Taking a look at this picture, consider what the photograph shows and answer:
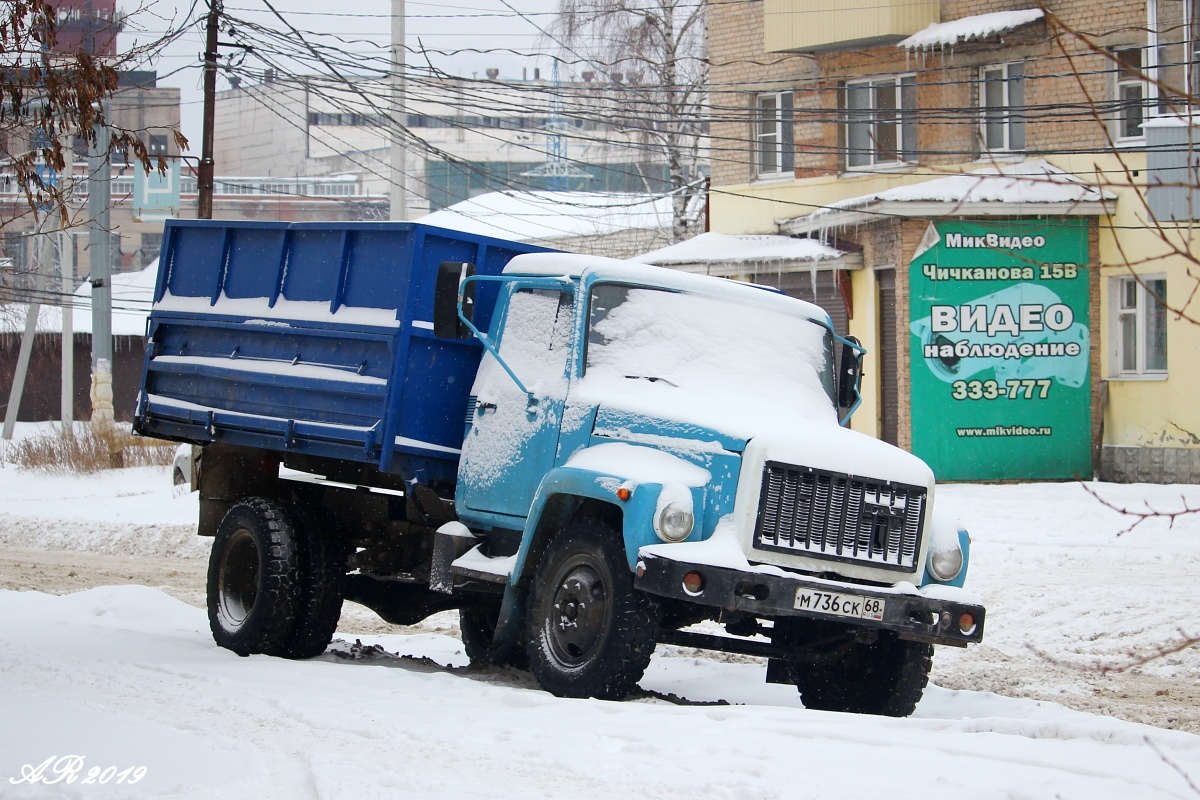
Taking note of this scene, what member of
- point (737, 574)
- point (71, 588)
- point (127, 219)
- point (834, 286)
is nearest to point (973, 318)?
point (834, 286)

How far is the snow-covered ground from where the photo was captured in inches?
210

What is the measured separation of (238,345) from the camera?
32.0 feet

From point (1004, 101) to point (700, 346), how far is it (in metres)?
17.4

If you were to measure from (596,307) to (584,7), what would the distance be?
29060mm

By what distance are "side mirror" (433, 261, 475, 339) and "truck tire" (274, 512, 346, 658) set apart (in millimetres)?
2051

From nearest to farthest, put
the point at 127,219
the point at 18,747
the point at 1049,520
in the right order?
the point at 18,747 → the point at 1049,520 → the point at 127,219

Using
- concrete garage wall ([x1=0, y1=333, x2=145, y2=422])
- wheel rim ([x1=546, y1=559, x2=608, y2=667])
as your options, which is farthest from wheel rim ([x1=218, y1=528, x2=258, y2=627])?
concrete garage wall ([x1=0, y1=333, x2=145, y2=422])

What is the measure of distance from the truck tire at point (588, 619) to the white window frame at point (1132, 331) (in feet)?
54.6

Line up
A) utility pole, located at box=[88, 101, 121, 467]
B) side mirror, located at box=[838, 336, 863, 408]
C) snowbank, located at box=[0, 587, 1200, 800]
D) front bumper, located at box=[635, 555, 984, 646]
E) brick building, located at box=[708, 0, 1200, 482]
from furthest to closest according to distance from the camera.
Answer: utility pole, located at box=[88, 101, 121, 467] → brick building, located at box=[708, 0, 1200, 482] → side mirror, located at box=[838, 336, 863, 408] → front bumper, located at box=[635, 555, 984, 646] → snowbank, located at box=[0, 587, 1200, 800]

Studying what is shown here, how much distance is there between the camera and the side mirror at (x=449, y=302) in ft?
26.6

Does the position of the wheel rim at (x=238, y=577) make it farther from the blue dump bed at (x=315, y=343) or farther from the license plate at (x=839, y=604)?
the license plate at (x=839, y=604)

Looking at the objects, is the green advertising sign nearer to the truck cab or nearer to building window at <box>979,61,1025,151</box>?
building window at <box>979,61,1025,151</box>

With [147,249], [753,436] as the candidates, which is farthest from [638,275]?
[147,249]

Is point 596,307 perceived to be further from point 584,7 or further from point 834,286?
point 584,7
